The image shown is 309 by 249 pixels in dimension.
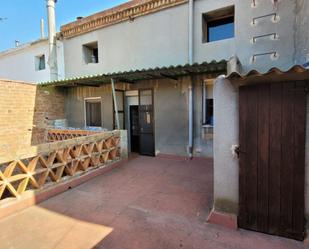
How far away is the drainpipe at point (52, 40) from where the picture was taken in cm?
1054

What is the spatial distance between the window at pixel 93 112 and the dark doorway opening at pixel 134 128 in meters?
1.62

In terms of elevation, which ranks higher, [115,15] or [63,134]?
[115,15]

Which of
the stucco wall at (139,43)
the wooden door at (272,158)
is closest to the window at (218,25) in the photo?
the stucco wall at (139,43)

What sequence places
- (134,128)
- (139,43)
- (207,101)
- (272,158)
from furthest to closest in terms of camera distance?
(134,128)
(139,43)
(207,101)
(272,158)

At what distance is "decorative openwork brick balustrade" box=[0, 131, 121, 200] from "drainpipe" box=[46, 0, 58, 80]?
664 centimetres

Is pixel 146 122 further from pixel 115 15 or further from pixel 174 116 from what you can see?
pixel 115 15

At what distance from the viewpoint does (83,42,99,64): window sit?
995 centimetres

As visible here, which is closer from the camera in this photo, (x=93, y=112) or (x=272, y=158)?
(x=272, y=158)

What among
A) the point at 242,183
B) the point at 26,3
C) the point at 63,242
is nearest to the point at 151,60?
the point at 242,183

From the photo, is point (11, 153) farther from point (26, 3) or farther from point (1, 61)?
point (1, 61)

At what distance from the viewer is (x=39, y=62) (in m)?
12.1

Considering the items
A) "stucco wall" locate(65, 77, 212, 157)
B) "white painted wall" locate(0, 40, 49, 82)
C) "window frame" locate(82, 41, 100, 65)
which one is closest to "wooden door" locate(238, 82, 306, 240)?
"stucco wall" locate(65, 77, 212, 157)

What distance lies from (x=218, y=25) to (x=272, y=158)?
6119 mm

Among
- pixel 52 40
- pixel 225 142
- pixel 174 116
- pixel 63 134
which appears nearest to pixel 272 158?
pixel 225 142
